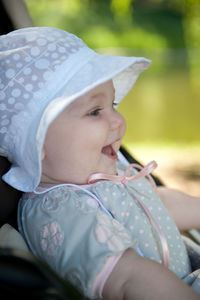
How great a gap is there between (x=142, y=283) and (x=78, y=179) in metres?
0.32

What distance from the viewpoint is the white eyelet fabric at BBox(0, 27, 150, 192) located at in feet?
3.19

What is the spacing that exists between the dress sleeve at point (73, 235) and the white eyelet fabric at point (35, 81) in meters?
0.07

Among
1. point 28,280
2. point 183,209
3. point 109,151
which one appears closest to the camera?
point 28,280

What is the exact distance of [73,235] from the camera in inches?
35.9

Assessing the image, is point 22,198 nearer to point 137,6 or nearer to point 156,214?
point 156,214

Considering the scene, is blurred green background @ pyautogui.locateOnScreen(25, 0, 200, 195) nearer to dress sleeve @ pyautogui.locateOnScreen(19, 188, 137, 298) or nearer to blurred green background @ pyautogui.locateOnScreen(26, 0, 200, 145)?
blurred green background @ pyautogui.locateOnScreen(26, 0, 200, 145)

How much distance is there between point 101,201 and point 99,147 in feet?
0.43

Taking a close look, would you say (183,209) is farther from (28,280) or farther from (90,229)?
(28,280)

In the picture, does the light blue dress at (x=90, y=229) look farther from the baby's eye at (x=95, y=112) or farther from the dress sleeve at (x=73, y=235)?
the baby's eye at (x=95, y=112)

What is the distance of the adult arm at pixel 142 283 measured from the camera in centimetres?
84

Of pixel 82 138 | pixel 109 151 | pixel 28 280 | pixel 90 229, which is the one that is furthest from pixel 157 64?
pixel 28 280

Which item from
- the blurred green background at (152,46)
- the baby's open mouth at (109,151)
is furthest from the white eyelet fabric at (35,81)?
the blurred green background at (152,46)

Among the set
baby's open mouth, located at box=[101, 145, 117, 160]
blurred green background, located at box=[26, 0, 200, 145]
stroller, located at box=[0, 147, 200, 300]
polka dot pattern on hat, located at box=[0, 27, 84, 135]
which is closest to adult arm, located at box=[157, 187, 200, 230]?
baby's open mouth, located at box=[101, 145, 117, 160]

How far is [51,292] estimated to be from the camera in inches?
22.2
